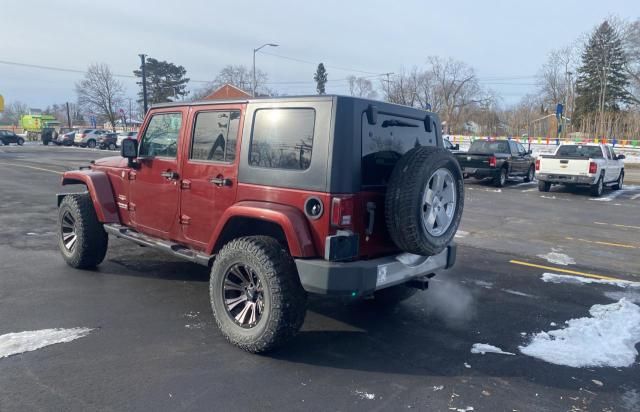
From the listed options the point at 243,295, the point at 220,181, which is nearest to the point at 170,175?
the point at 220,181

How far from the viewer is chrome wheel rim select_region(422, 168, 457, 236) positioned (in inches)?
154

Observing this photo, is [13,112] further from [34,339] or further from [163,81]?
[34,339]

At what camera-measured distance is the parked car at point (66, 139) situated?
45.2 meters

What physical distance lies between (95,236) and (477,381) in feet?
14.9

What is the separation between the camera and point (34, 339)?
398 centimetres

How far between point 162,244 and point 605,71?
5939 cm

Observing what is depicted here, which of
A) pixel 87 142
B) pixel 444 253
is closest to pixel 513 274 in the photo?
pixel 444 253

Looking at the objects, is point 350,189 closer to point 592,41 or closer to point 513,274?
point 513,274

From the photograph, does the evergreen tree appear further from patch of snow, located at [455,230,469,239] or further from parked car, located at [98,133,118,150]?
patch of snow, located at [455,230,469,239]

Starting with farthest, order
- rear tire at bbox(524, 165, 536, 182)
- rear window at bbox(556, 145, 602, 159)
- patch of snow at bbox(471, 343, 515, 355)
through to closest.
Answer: rear tire at bbox(524, 165, 536, 182)
rear window at bbox(556, 145, 602, 159)
patch of snow at bbox(471, 343, 515, 355)

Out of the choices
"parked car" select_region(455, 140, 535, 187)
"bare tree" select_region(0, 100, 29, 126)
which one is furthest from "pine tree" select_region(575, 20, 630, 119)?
"bare tree" select_region(0, 100, 29, 126)

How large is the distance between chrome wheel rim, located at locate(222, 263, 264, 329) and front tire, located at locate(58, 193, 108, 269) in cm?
257

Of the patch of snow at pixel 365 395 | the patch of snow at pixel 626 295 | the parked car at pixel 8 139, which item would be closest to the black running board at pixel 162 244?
the patch of snow at pixel 365 395

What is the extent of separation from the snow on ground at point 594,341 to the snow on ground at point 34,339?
12.4ft
